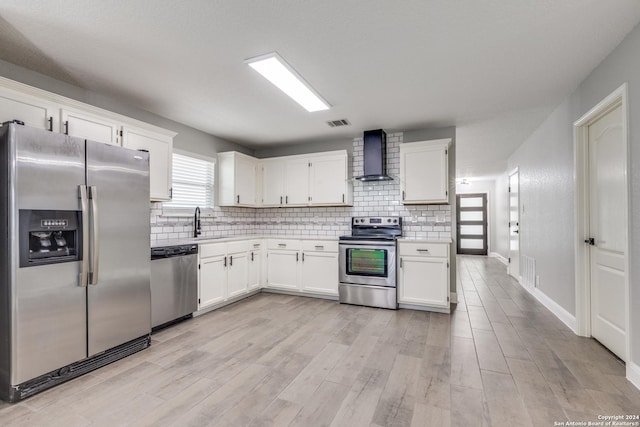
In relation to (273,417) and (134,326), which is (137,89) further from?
(273,417)

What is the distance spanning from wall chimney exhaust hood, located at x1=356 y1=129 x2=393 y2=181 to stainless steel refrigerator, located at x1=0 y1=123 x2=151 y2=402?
2842mm

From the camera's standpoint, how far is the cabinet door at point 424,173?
4.02 m

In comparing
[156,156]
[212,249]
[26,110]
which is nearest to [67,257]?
[26,110]

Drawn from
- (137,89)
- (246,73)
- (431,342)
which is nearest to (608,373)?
(431,342)

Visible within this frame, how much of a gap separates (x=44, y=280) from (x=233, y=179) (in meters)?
2.80

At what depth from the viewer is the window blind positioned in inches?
160

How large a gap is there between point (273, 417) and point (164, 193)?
8.79 feet

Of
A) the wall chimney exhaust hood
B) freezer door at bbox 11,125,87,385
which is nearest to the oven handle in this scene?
the wall chimney exhaust hood

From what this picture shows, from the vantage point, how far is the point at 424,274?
3.87 metres

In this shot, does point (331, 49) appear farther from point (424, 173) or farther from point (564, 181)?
point (564, 181)

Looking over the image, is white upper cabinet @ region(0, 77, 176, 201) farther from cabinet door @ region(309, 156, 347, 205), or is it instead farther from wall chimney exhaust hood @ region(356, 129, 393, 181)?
wall chimney exhaust hood @ region(356, 129, 393, 181)

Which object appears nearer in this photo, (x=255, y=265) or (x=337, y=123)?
(x=337, y=123)

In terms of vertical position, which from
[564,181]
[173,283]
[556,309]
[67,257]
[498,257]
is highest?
[564,181]

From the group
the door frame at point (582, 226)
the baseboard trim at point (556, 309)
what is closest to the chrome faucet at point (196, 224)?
the door frame at point (582, 226)
